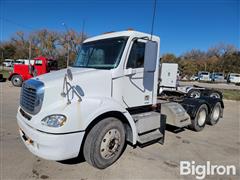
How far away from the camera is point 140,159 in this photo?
3.81 metres

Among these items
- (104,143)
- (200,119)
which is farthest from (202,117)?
(104,143)

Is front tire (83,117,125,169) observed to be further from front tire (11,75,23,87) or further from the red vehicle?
front tire (11,75,23,87)

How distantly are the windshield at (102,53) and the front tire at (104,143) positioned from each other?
1159 mm

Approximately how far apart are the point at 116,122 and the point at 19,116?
6.03 feet

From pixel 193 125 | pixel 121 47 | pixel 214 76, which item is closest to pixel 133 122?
pixel 121 47

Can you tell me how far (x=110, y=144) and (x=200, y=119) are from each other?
12.4ft

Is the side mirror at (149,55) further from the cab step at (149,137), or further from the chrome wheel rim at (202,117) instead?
the chrome wheel rim at (202,117)

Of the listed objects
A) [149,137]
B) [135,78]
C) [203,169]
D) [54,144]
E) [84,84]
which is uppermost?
[135,78]

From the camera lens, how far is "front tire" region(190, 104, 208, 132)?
5.78m

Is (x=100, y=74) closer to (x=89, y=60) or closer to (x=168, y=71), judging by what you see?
(x=89, y=60)

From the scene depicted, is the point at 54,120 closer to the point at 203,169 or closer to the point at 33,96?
the point at 33,96

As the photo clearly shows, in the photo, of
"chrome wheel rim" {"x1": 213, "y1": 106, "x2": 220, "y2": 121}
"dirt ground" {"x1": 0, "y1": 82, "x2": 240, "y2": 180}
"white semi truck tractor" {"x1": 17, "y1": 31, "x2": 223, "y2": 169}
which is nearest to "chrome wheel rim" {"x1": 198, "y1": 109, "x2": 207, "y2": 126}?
"dirt ground" {"x1": 0, "y1": 82, "x2": 240, "y2": 180}

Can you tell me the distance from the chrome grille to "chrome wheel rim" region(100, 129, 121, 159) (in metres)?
1.28

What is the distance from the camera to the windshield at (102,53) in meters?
3.79
